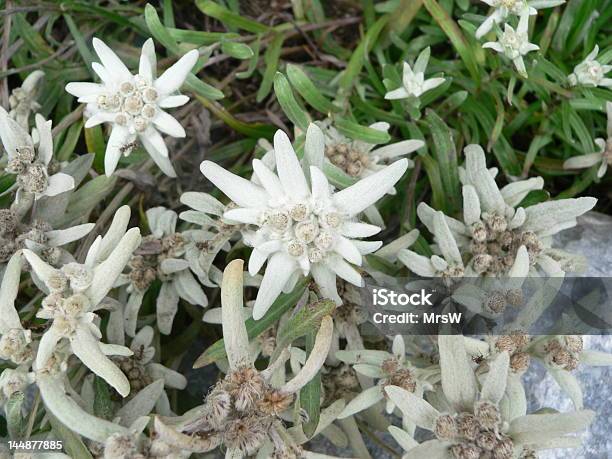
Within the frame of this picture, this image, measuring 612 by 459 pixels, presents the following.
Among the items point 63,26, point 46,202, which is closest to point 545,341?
point 46,202

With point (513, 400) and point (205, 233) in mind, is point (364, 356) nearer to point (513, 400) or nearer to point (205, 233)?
point (513, 400)

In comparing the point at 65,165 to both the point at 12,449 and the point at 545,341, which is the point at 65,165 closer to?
the point at 12,449

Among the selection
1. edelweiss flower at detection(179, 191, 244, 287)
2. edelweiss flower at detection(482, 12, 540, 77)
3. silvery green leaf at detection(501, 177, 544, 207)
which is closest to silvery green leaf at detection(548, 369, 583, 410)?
silvery green leaf at detection(501, 177, 544, 207)

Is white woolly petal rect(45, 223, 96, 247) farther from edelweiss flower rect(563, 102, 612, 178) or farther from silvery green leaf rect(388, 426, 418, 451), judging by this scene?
edelweiss flower rect(563, 102, 612, 178)

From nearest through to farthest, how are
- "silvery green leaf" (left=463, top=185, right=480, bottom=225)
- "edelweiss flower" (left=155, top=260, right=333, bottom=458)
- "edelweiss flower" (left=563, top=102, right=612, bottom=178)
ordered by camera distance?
1. "edelweiss flower" (left=155, top=260, right=333, bottom=458)
2. "silvery green leaf" (left=463, top=185, right=480, bottom=225)
3. "edelweiss flower" (left=563, top=102, right=612, bottom=178)

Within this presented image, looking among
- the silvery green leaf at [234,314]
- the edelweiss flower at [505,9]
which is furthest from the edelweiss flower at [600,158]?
the silvery green leaf at [234,314]

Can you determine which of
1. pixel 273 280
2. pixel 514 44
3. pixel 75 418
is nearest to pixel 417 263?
pixel 273 280
